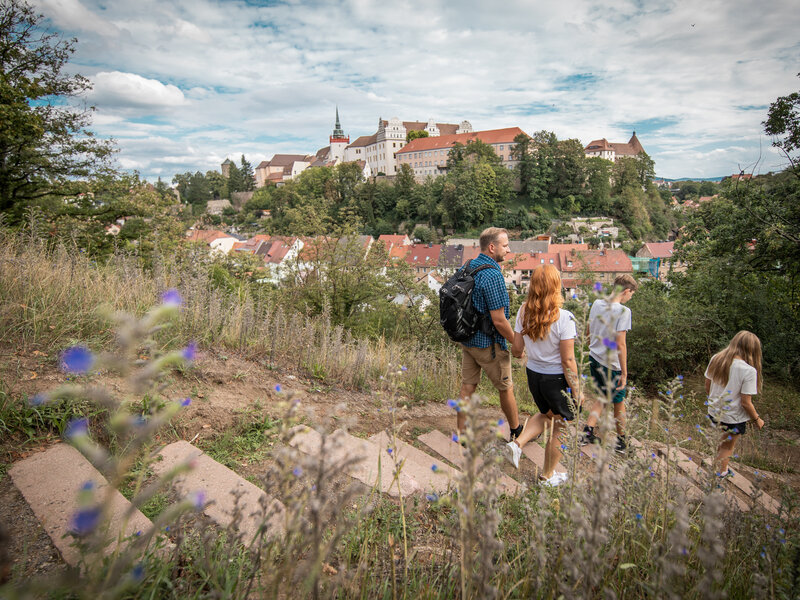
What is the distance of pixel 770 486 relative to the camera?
4430 millimetres

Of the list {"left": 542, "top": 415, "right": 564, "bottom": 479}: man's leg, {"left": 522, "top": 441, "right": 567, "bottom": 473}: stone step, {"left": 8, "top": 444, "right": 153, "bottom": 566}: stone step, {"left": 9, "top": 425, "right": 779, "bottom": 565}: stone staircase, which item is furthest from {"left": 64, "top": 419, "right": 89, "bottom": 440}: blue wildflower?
{"left": 522, "top": 441, "right": 567, "bottom": 473}: stone step

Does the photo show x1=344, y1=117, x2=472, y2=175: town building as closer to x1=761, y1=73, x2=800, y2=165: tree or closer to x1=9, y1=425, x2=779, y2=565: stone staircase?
x1=761, y1=73, x2=800, y2=165: tree

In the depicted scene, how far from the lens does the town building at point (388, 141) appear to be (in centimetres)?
9438

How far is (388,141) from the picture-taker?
3703 inches

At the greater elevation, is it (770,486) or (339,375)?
(339,375)

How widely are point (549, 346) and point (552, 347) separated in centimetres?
2

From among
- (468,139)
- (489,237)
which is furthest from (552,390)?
(468,139)

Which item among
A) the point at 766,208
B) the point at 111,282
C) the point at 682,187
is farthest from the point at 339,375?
the point at 682,187

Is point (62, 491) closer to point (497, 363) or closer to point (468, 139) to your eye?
point (497, 363)

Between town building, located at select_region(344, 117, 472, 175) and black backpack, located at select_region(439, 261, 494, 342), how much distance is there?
9233cm

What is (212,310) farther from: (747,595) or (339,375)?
(747,595)

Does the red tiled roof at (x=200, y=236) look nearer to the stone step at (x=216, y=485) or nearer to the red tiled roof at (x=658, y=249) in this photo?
the stone step at (x=216, y=485)

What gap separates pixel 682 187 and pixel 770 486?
141 metres

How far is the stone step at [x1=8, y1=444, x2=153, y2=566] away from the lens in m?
1.65
